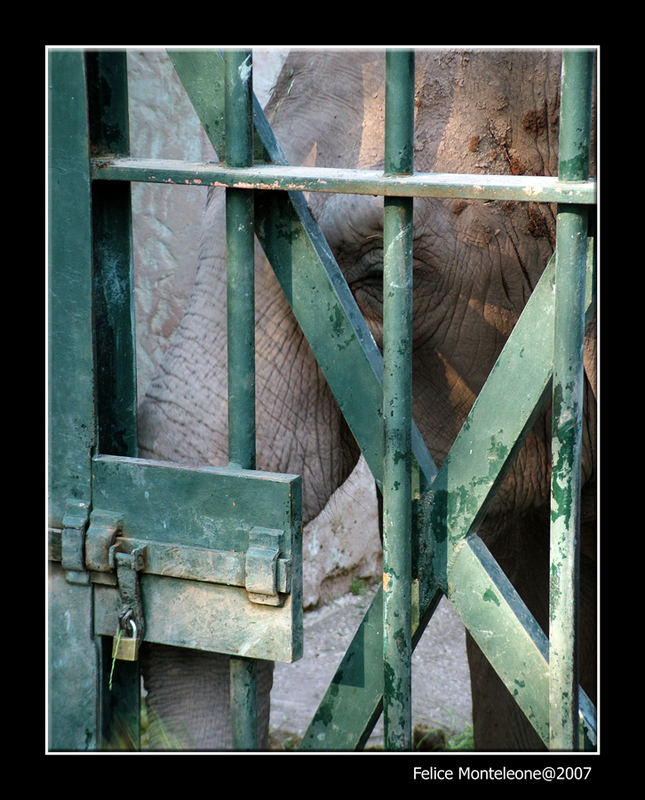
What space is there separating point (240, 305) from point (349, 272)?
0.34 metres

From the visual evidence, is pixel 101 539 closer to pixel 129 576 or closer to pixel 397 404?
pixel 129 576

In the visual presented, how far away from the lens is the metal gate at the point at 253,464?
56.7 inches

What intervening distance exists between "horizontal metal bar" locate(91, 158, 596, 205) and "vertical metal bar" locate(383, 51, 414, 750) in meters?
0.03

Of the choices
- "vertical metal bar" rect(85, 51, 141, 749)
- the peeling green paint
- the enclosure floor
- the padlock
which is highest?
"vertical metal bar" rect(85, 51, 141, 749)

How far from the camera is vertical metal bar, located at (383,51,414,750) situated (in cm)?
142

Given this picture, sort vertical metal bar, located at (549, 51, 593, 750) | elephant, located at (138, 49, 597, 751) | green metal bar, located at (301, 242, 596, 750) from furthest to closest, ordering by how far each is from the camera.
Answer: elephant, located at (138, 49, 597, 751)
green metal bar, located at (301, 242, 596, 750)
vertical metal bar, located at (549, 51, 593, 750)

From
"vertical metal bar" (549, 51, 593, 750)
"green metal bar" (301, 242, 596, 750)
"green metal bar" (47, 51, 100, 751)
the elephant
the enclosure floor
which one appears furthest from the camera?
the enclosure floor

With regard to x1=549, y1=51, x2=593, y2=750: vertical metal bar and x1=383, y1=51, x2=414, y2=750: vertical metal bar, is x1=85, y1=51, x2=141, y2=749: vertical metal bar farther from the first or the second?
x1=549, y1=51, x2=593, y2=750: vertical metal bar

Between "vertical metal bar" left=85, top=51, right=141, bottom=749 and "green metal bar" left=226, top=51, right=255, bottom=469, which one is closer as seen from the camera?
"green metal bar" left=226, top=51, right=255, bottom=469

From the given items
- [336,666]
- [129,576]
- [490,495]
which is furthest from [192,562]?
[336,666]

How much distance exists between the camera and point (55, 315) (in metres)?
1.62

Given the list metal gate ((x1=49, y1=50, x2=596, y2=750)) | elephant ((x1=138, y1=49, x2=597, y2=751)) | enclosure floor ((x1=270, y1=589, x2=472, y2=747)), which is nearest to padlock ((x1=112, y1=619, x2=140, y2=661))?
metal gate ((x1=49, y1=50, x2=596, y2=750))

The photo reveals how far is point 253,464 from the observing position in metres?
1.59

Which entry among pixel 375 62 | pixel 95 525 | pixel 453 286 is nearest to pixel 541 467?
pixel 453 286
